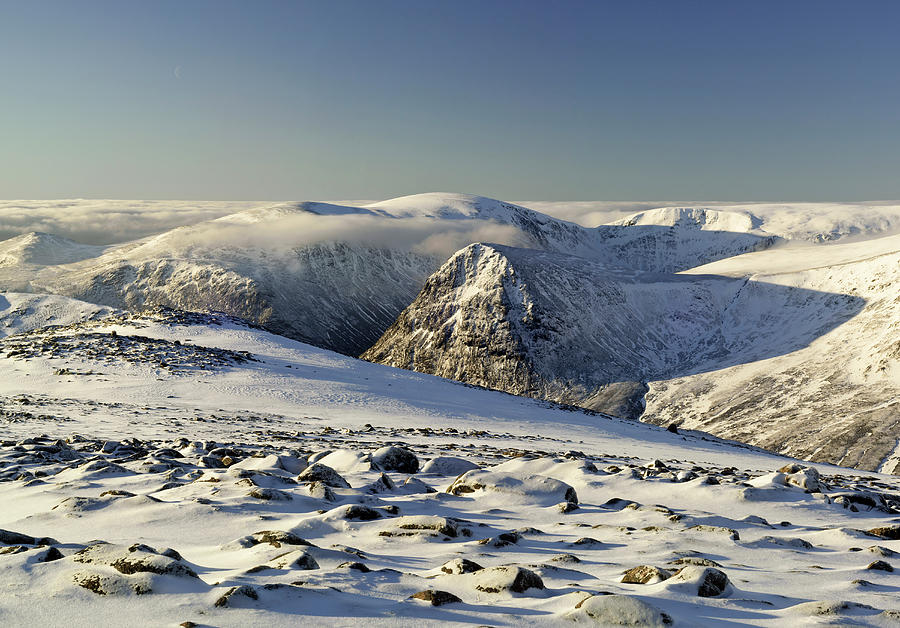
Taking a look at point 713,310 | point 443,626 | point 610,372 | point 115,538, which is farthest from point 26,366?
point 713,310

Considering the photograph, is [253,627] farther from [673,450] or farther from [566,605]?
[673,450]

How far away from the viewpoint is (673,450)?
3522cm

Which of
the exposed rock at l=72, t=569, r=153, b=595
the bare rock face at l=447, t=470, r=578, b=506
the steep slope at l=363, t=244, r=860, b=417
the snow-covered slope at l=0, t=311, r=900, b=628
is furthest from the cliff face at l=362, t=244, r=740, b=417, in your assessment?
the exposed rock at l=72, t=569, r=153, b=595

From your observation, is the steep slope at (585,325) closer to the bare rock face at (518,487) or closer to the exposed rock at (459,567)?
the bare rock face at (518,487)

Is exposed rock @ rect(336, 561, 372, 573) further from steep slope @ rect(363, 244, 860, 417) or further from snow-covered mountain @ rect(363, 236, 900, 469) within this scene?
steep slope @ rect(363, 244, 860, 417)

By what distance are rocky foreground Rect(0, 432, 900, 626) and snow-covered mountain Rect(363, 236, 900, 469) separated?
71.8 metres

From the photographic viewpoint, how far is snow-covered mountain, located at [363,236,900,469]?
8806cm

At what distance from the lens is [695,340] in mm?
128250

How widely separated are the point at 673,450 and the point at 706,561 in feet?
94.0

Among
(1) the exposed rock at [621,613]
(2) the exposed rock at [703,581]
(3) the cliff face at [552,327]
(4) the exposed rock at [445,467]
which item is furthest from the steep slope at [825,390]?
(1) the exposed rock at [621,613]

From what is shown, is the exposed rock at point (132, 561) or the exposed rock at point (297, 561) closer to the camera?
the exposed rock at point (132, 561)

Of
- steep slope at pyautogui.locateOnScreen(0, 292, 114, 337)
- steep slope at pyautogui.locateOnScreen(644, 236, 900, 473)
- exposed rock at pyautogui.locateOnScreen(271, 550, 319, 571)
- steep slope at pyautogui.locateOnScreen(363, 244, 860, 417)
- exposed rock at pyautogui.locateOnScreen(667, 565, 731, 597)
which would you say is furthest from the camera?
steep slope at pyautogui.locateOnScreen(0, 292, 114, 337)

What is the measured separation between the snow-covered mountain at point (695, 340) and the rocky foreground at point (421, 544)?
Answer: 71.8 meters

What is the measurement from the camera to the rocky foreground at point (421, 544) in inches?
235
